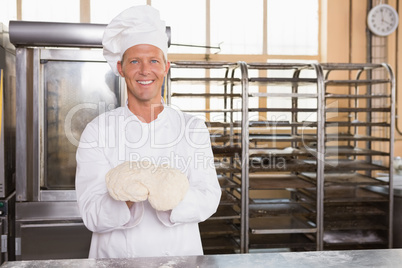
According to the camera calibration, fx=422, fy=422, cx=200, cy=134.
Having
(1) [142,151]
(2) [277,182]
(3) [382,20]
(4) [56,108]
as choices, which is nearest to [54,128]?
(4) [56,108]

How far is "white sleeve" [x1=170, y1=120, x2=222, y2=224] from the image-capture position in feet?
5.06

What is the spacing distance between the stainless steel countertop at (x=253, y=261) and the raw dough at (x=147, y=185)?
0.63ft

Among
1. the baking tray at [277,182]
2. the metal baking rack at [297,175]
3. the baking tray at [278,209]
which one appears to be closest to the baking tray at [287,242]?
the metal baking rack at [297,175]

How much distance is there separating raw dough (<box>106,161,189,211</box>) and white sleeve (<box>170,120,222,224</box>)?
0.11m

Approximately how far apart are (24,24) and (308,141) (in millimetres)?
2423

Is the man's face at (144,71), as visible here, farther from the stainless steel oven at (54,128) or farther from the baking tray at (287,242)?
the baking tray at (287,242)

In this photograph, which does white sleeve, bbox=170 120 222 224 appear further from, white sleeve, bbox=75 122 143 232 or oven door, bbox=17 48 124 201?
oven door, bbox=17 48 124 201

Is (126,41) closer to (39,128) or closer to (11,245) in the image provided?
(39,128)

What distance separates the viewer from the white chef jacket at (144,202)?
1560 millimetres

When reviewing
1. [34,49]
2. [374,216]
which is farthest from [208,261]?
[374,216]

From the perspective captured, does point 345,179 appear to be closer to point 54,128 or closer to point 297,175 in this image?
point 297,175

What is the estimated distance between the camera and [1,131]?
2807mm

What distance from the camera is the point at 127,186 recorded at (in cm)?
136

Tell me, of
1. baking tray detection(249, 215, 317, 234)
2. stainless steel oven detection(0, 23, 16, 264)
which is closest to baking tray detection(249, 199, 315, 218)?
baking tray detection(249, 215, 317, 234)
